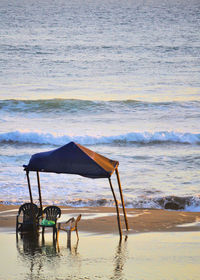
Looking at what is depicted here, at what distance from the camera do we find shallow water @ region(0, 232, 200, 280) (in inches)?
350

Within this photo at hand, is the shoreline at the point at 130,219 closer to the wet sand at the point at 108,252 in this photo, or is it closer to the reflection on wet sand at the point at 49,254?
the wet sand at the point at 108,252

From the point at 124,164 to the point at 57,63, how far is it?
96.3 ft

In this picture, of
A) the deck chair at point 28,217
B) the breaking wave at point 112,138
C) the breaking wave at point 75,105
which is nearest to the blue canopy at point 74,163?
the deck chair at point 28,217

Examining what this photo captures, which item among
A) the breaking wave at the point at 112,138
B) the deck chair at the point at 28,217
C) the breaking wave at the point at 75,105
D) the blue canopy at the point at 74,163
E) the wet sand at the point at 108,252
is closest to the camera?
the wet sand at the point at 108,252

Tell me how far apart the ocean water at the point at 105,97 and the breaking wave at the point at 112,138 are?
0.20 ft

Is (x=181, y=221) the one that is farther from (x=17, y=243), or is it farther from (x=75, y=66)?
(x=75, y=66)

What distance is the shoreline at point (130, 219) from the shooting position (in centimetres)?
1209

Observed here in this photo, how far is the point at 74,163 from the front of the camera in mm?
10586

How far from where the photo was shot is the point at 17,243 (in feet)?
35.4

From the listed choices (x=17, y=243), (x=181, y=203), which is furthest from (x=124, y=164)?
(x=17, y=243)

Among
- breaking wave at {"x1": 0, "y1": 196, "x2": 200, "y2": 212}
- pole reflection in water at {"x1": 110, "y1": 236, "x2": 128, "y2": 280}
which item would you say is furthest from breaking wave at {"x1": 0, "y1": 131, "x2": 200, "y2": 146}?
pole reflection in water at {"x1": 110, "y1": 236, "x2": 128, "y2": 280}

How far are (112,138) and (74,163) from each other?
62.1 feet

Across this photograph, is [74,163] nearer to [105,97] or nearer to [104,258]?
[104,258]

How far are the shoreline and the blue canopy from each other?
1.95 meters
